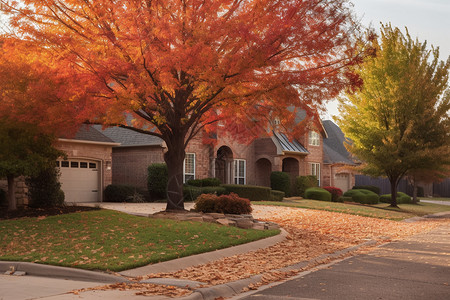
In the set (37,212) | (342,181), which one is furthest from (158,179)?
(342,181)

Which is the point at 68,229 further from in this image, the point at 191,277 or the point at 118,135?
the point at 118,135

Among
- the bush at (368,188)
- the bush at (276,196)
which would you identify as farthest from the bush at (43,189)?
the bush at (368,188)

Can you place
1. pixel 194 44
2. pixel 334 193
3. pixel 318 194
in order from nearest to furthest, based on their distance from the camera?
pixel 194 44
pixel 318 194
pixel 334 193

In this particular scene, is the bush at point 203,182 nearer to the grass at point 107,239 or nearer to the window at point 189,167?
the window at point 189,167

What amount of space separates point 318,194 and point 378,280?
26.6 metres

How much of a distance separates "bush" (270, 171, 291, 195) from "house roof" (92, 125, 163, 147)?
1098cm

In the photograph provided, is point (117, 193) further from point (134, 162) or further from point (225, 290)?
point (225, 290)

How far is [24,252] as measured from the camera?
1074 centimetres

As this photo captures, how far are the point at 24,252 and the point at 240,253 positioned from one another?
15.4ft

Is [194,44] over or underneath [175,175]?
over

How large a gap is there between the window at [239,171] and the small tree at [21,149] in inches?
Answer: 787

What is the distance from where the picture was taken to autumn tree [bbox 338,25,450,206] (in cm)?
2839

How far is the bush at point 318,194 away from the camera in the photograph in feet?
116

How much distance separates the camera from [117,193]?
87.5 ft
